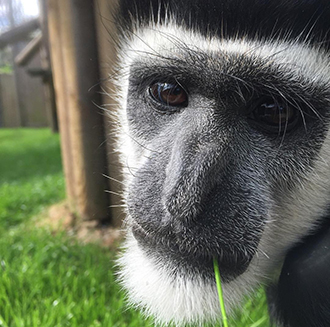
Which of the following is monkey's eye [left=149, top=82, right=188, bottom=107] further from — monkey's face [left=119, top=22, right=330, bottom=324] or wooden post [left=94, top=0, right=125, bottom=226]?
wooden post [left=94, top=0, right=125, bottom=226]

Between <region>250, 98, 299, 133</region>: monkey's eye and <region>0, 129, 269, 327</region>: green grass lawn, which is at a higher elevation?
<region>250, 98, 299, 133</region>: monkey's eye

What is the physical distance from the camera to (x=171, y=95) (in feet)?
3.78

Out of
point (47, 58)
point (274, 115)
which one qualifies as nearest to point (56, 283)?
point (274, 115)

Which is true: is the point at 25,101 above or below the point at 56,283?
above

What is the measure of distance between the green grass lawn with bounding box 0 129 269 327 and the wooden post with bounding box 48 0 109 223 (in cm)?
33

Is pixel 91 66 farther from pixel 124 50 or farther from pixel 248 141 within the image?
pixel 248 141

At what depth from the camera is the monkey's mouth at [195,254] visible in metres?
0.97

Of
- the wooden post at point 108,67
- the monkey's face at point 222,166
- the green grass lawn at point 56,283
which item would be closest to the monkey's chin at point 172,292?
the monkey's face at point 222,166

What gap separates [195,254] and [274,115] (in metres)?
0.44

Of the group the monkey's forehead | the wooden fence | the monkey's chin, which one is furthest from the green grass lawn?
the wooden fence

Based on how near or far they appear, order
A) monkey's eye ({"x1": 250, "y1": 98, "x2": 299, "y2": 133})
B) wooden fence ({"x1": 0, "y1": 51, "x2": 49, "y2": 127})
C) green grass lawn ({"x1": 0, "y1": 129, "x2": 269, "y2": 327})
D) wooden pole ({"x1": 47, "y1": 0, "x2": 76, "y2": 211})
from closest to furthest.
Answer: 1. monkey's eye ({"x1": 250, "y1": 98, "x2": 299, "y2": 133})
2. green grass lawn ({"x1": 0, "y1": 129, "x2": 269, "y2": 327})
3. wooden pole ({"x1": 47, "y1": 0, "x2": 76, "y2": 211})
4. wooden fence ({"x1": 0, "y1": 51, "x2": 49, "y2": 127})

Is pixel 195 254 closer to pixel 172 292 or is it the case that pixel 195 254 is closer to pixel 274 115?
pixel 172 292

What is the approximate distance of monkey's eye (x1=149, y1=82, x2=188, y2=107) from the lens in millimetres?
1137

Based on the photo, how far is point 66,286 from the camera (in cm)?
175
